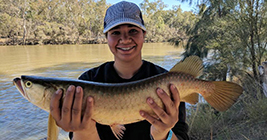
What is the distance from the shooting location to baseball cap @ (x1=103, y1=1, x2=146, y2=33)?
1.89m

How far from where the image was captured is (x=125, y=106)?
4.89 feet

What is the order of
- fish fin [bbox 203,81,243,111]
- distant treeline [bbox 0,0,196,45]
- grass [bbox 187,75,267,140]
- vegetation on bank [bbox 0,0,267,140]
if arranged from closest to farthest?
fish fin [bbox 203,81,243,111] → grass [bbox 187,75,267,140] → vegetation on bank [bbox 0,0,267,140] → distant treeline [bbox 0,0,196,45]

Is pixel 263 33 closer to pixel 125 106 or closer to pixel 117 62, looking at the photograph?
pixel 117 62

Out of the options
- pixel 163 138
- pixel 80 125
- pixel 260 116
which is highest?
pixel 80 125

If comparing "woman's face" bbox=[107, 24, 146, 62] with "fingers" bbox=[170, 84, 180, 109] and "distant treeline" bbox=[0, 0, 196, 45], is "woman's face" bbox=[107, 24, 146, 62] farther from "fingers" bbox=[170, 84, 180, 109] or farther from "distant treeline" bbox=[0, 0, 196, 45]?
"distant treeline" bbox=[0, 0, 196, 45]

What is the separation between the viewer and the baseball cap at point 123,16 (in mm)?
1892

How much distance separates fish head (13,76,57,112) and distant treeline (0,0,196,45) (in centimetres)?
3267

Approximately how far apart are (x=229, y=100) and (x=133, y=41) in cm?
104

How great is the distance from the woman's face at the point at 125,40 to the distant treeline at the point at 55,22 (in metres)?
31.9

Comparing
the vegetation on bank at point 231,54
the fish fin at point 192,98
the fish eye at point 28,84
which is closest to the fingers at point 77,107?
the fish eye at point 28,84

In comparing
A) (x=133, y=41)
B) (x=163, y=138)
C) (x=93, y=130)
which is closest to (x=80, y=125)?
(x=93, y=130)

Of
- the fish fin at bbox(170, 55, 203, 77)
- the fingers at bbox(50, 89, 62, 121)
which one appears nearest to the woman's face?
the fish fin at bbox(170, 55, 203, 77)

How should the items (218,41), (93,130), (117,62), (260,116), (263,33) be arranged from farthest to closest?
(218,41) → (263,33) → (260,116) → (117,62) → (93,130)

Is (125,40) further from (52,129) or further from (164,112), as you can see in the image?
(52,129)
